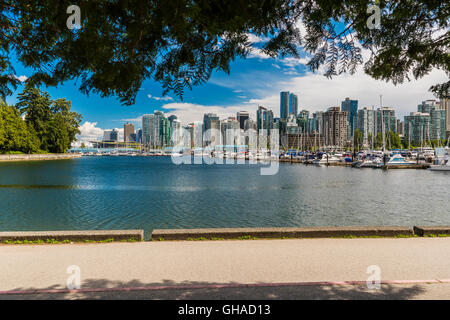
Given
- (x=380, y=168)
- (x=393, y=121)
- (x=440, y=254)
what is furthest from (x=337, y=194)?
(x=393, y=121)

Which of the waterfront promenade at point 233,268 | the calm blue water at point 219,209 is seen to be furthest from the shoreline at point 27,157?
the waterfront promenade at point 233,268

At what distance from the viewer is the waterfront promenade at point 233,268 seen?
5.21m

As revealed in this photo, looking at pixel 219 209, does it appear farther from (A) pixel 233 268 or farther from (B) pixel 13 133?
(B) pixel 13 133

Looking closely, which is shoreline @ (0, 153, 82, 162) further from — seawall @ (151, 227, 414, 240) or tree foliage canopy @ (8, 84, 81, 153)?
seawall @ (151, 227, 414, 240)

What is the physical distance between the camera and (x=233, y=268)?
21.1 ft

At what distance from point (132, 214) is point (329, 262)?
1638 cm

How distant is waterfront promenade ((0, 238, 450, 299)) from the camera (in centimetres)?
521

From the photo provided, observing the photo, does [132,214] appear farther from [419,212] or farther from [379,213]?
[419,212]
